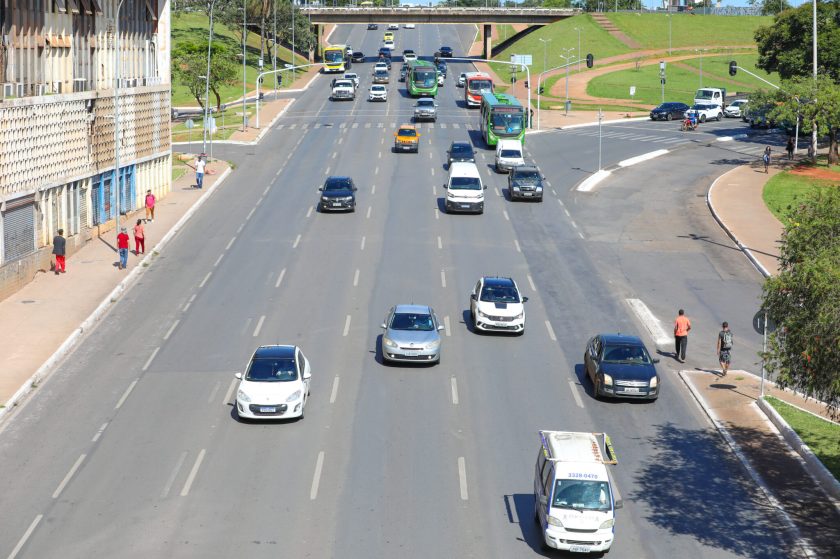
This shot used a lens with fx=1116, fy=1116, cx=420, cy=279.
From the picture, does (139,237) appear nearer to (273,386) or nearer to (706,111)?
(273,386)

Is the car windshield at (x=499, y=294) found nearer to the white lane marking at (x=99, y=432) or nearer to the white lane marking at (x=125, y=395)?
the white lane marking at (x=125, y=395)

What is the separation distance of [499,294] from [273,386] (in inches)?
432

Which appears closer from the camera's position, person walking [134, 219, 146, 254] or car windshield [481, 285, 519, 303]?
car windshield [481, 285, 519, 303]

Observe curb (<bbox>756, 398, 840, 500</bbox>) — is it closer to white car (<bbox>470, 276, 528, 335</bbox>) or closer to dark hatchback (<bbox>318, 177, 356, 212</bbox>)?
white car (<bbox>470, 276, 528, 335</bbox>)

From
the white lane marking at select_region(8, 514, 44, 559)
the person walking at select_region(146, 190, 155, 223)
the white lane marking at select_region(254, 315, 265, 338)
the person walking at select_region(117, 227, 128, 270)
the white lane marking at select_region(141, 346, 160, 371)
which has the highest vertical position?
the person walking at select_region(146, 190, 155, 223)

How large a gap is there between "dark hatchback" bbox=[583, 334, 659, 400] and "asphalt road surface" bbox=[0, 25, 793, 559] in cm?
55

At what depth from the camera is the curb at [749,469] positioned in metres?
21.7

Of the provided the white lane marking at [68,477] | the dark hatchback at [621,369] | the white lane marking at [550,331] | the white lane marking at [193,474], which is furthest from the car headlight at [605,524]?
the white lane marking at [550,331]

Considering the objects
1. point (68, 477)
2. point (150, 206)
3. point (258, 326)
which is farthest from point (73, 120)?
point (68, 477)

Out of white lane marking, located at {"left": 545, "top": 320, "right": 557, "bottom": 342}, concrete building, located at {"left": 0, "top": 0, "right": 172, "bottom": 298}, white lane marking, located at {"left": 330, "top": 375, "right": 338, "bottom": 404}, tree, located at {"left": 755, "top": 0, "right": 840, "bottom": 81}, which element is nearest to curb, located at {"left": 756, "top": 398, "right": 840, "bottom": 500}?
white lane marking, located at {"left": 545, "top": 320, "right": 557, "bottom": 342}

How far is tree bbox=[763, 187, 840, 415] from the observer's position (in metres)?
20.3

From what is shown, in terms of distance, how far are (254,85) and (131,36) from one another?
206 ft

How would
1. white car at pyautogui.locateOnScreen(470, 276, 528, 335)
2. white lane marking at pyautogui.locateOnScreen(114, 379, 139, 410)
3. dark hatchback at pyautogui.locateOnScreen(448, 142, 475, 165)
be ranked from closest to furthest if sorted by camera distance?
white lane marking at pyautogui.locateOnScreen(114, 379, 139, 410) → white car at pyautogui.locateOnScreen(470, 276, 528, 335) → dark hatchback at pyautogui.locateOnScreen(448, 142, 475, 165)

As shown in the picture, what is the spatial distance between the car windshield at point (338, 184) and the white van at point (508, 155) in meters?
13.0
